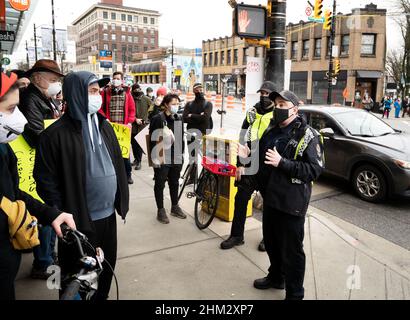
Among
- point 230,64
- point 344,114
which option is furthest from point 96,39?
point 344,114

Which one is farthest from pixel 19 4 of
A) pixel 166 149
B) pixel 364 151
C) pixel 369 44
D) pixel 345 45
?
pixel 369 44

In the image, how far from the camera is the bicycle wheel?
4941 mm

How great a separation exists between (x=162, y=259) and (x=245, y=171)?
1.36 metres

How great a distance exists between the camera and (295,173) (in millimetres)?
2877

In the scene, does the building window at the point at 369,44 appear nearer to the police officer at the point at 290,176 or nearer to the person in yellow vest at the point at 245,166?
the person in yellow vest at the point at 245,166

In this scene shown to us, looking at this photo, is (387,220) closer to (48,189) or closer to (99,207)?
(99,207)

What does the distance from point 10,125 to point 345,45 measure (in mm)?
38139

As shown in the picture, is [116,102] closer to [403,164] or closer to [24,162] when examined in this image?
[24,162]

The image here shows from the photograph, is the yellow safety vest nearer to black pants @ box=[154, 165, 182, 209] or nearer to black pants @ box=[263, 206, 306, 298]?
black pants @ box=[263, 206, 306, 298]

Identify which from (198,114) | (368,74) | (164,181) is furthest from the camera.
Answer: (368,74)

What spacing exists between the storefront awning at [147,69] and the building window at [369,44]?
135ft

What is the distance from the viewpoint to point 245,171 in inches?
155

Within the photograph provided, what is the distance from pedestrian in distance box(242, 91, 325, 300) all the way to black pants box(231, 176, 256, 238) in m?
0.96

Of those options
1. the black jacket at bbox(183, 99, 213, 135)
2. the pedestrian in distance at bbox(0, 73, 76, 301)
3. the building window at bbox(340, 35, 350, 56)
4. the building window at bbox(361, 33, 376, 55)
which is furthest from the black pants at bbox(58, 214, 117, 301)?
the building window at bbox(340, 35, 350, 56)
